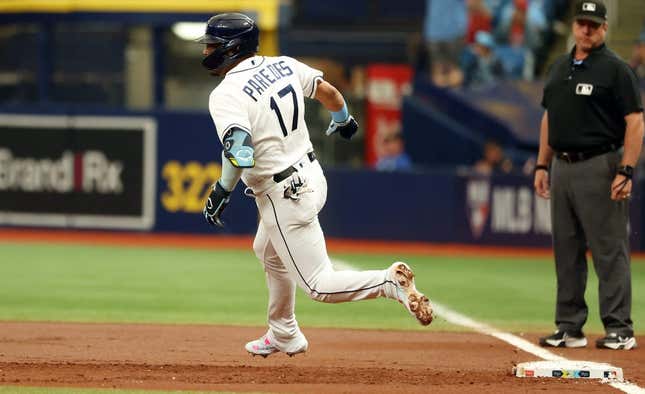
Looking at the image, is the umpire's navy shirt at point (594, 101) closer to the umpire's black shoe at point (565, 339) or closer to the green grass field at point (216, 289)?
the umpire's black shoe at point (565, 339)

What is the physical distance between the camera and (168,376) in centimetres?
704

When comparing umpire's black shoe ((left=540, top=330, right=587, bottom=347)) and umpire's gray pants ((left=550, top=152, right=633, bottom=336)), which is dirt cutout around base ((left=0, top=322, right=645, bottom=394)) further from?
umpire's gray pants ((left=550, top=152, right=633, bottom=336))

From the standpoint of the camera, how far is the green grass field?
405 inches

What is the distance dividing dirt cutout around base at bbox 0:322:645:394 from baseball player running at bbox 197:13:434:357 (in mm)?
482

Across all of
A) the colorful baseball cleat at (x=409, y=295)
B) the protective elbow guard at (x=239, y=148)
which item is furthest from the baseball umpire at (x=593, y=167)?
the protective elbow guard at (x=239, y=148)

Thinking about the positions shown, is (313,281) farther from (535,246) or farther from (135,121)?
(135,121)

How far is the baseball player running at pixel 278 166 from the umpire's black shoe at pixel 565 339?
184 centimetres

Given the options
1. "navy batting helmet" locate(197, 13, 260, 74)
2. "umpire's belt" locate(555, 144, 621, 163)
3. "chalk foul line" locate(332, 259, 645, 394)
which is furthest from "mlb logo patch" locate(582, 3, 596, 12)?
"navy batting helmet" locate(197, 13, 260, 74)

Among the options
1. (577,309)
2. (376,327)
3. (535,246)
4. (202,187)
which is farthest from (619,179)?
(202,187)

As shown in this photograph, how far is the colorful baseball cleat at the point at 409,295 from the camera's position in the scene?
6.86m

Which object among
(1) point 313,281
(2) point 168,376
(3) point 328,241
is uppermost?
(1) point 313,281

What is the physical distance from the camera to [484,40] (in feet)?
65.3

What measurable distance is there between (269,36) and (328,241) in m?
4.33

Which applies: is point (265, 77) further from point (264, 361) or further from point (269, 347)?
point (264, 361)
